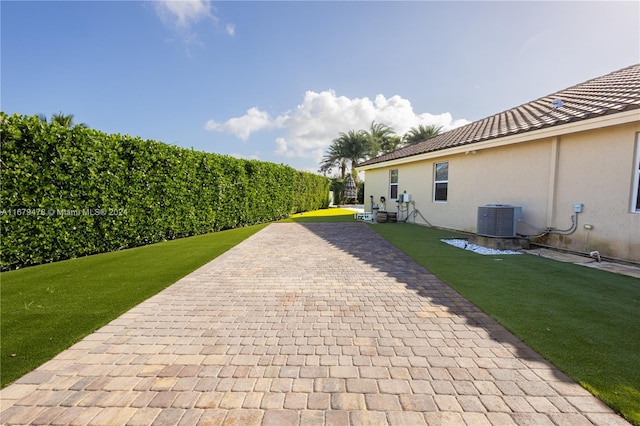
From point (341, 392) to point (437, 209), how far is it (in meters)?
11.1

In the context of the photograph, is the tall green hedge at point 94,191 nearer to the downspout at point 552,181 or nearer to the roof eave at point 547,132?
the roof eave at point 547,132

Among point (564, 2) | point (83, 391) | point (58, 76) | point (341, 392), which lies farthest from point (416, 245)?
point (58, 76)

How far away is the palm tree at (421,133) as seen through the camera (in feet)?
97.3

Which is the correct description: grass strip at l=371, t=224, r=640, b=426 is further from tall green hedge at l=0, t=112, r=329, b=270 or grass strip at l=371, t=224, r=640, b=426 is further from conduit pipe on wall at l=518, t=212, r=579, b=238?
tall green hedge at l=0, t=112, r=329, b=270

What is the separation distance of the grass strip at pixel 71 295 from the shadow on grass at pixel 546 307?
165 inches

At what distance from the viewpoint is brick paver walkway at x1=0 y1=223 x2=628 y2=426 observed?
192 centimetres

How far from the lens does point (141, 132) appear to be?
8.10 meters

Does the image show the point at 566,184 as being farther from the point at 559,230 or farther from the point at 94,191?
the point at 94,191

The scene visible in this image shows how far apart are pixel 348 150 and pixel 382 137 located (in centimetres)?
422

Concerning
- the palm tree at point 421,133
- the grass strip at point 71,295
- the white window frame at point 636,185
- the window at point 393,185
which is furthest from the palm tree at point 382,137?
the grass strip at point 71,295

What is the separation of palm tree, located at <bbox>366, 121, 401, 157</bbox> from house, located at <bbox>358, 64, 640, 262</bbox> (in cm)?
2017

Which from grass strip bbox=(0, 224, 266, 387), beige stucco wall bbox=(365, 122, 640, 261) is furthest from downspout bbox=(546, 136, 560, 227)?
grass strip bbox=(0, 224, 266, 387)

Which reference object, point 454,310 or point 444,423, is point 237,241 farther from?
point 444,423

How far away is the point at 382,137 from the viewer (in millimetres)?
31344
